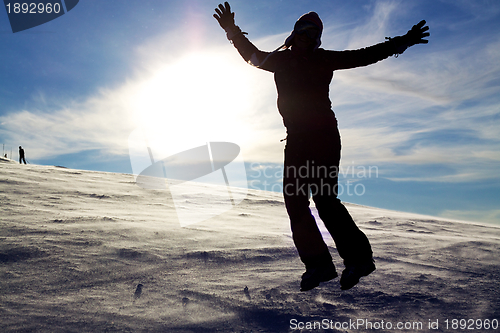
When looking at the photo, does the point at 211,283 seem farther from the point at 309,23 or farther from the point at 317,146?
the point at 309,23

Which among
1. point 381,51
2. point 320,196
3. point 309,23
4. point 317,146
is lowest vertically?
point 320,196

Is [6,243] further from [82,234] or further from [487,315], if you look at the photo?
[487,315]

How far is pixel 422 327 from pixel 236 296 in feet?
3.85

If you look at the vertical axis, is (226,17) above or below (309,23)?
above

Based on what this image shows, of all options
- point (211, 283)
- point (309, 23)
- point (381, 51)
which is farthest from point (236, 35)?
point (211, 283)

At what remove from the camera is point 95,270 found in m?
2.32

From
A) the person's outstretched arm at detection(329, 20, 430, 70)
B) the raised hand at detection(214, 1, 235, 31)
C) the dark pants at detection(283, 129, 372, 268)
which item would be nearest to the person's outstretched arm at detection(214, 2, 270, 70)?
the raised hand at detection(214, 1, 235, 31)

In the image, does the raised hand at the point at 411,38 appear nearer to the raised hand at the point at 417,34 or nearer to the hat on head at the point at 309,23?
the raised hand at the point at 417,34

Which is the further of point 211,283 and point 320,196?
point 211,283

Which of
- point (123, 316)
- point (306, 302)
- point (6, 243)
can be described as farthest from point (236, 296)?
point (6, 243)

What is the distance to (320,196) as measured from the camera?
181 cm

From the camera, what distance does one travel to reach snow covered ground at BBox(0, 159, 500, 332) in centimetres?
171

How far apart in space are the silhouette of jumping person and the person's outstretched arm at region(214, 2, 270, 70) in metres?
0.31

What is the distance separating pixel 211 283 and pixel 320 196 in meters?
1.12
